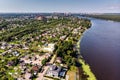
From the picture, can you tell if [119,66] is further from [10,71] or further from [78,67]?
[10,71]

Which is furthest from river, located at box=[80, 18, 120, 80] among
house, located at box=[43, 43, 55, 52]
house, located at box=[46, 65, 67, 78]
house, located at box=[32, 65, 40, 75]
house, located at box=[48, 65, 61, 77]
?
house, located at box=[32, 65, 40, 75]

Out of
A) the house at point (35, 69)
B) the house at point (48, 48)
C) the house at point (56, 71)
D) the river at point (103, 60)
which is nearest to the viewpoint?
the house at point (56, 71)

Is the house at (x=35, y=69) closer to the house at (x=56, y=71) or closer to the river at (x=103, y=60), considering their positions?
the house at (x=56, y=71)

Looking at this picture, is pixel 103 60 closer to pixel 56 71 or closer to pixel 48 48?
pixel 56 71

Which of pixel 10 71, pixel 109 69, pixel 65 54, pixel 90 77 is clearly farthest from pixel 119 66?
pixel 10 71

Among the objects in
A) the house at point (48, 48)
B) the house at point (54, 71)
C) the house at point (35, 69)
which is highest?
the house at point (48, 48)

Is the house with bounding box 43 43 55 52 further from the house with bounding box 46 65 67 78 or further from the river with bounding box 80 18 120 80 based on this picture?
the house with bounding box 46 65 67 78

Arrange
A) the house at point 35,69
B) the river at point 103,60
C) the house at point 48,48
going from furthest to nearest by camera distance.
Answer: the house at point 48,48
the house at point 35,69
the river at point 103,60

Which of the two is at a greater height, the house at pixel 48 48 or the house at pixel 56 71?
the house at pixel 48 48

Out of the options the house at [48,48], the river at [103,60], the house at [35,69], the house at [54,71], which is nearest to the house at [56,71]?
the house at [54,71]

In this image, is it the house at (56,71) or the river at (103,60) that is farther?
the river at (103,60)

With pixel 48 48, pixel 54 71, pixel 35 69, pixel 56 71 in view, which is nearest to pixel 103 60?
pixel 56 71
